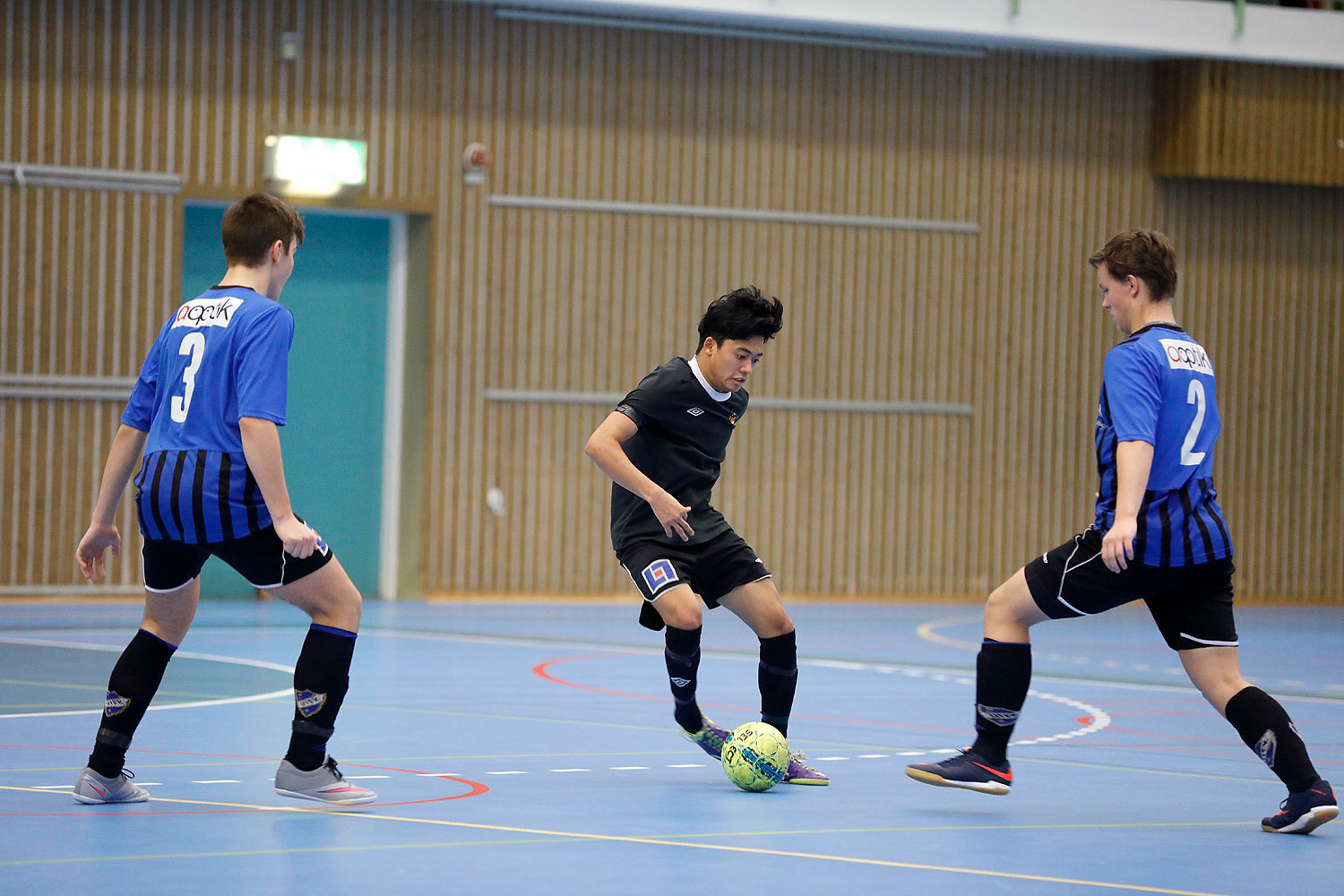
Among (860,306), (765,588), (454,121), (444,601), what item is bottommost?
(444,601)

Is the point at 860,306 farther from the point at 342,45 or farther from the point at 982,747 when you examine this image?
the point at 982,747

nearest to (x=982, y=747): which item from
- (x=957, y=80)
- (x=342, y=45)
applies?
(x=342, y=45)

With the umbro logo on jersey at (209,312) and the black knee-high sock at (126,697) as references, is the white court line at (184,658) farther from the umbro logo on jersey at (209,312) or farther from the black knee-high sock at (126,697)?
the umbro logo on jersey at (209,312)

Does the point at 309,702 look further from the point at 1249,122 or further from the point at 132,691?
the point at 1249,122

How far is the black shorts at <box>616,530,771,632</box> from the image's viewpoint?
6.50 metres

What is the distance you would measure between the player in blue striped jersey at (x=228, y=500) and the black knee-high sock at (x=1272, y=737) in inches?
113

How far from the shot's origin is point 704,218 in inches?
689

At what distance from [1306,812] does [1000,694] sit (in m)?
1.03

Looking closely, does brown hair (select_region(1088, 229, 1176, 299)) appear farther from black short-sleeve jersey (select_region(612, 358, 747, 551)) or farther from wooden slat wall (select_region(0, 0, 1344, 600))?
wooden slat wall (select_region(0, 0, 1344, 600))

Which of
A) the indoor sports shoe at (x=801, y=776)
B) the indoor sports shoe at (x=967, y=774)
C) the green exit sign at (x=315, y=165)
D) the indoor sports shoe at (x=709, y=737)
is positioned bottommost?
the indoor sports shoe at (x=801, y=776)

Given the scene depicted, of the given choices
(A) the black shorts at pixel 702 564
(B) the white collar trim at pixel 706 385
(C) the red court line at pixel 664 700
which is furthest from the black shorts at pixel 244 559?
(C) the red court line at pixel 664 700

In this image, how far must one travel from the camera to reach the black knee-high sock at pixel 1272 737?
18.3 feet

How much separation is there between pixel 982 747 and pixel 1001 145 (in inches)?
538

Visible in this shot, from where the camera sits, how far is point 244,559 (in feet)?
17.7
